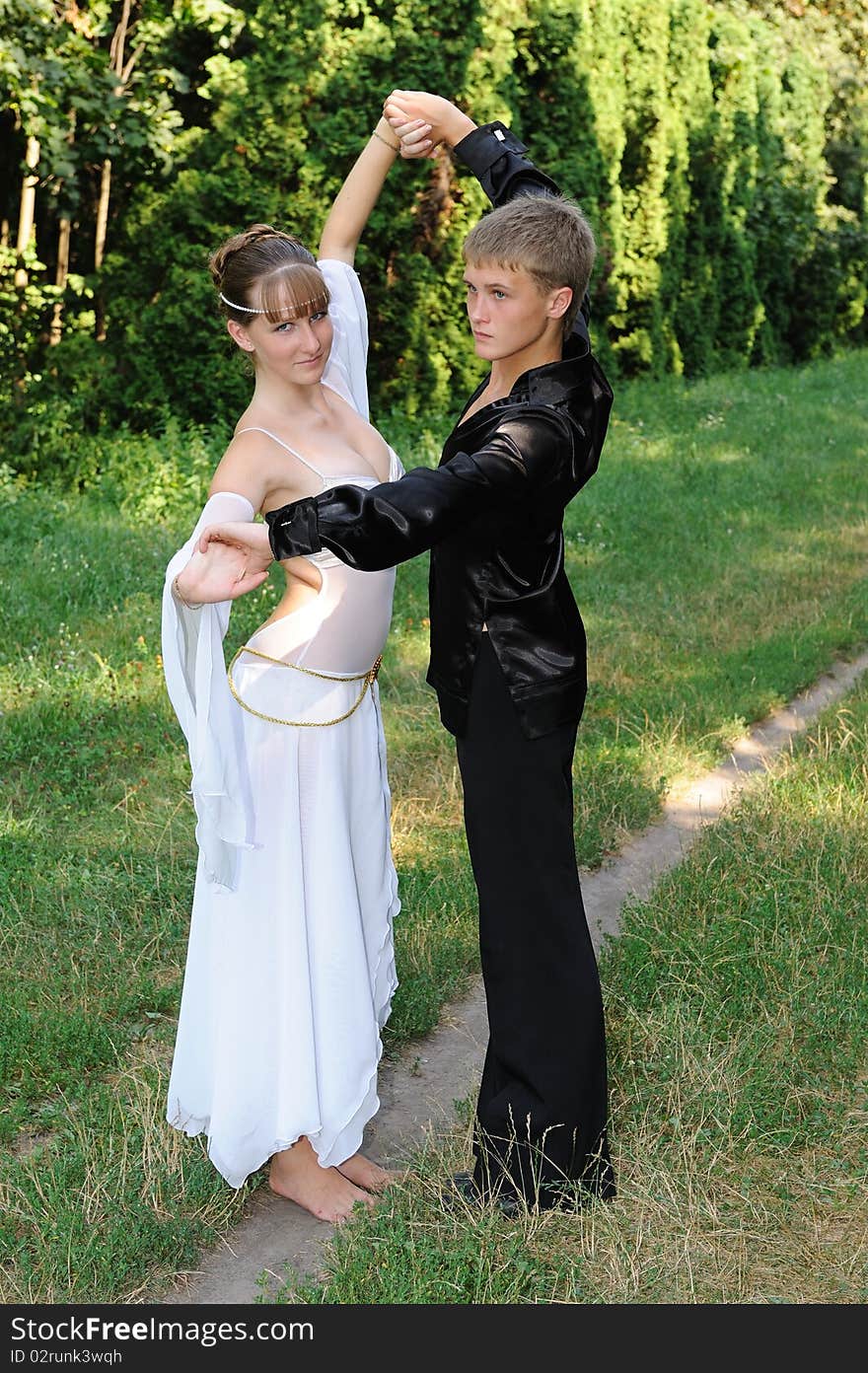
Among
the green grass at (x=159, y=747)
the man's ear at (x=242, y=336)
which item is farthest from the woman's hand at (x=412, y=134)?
the green grass at (x=159, y=747)

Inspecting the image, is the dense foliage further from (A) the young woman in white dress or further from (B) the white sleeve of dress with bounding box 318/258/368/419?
(A) the young woman in white dress

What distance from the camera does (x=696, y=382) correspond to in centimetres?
1661

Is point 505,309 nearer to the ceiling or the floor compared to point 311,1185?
nearer to the ceiling

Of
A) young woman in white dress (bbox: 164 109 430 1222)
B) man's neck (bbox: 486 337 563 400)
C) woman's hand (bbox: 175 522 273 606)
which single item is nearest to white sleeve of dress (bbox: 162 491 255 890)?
young woman in white dress (bbox: 164 109 430 1222)

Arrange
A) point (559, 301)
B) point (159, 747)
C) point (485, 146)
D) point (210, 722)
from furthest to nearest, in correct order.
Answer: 1. point (159, 747)
2. point (485, 146)
3. point (210, 722)
4. point (559, 301)

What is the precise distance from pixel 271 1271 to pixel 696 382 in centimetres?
1476

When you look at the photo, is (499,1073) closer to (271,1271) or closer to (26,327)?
(271,1271)

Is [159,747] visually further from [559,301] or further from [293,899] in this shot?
[559,301]

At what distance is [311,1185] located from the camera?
3.34 metres

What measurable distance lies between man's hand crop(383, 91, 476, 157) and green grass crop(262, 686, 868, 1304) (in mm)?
2320

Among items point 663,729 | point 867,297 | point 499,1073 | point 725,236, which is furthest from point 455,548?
point 867,297

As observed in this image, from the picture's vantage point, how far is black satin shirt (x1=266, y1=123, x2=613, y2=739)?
7.89 ft

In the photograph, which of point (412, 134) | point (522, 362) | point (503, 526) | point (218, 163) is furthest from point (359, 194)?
point (218, 163)

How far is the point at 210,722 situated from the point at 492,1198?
1.23m
